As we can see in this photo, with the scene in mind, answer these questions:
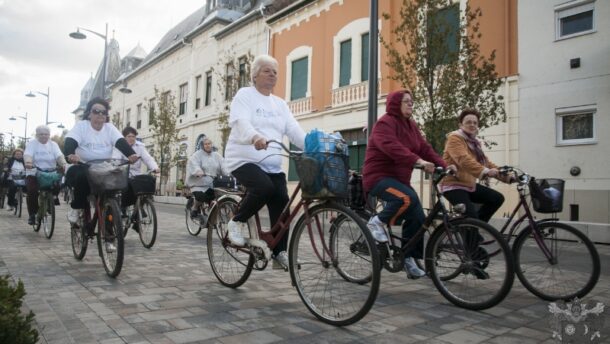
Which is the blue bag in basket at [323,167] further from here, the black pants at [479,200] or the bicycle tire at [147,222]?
the bicycle tire at [147,222]

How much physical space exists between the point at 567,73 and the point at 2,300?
513 inches

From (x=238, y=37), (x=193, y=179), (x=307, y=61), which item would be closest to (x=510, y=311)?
(x=193, y=179)

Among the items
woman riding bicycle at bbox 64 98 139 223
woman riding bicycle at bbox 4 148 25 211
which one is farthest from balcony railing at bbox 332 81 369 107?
woman riding bicycle at bbox 64 98 139 223

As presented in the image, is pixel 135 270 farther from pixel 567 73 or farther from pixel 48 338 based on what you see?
pixel 567 73

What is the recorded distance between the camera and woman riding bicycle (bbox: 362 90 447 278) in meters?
4.19

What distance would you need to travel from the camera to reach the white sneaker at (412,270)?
4.22m

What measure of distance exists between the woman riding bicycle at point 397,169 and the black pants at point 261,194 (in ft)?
2.66

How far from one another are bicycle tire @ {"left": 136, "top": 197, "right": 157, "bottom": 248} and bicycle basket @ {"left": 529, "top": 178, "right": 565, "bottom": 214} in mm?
5069

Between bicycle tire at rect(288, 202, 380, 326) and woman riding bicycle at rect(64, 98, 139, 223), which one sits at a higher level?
woman riding bicycle at rect(64, 98, 139, 223)

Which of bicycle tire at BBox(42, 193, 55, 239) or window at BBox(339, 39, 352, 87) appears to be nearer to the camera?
bicycle tire at BBox(42, 193, 55, 239)

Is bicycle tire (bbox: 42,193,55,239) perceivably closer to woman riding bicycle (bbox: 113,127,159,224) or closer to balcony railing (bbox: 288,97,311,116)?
woman riding bicycle (bbox: 113,127,159,224)

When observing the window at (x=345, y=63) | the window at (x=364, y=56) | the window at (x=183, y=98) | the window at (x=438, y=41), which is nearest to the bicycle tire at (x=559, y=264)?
the window at (x=438, y=41)

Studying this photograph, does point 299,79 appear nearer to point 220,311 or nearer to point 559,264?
point 559,264

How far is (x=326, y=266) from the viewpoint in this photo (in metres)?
3.54
